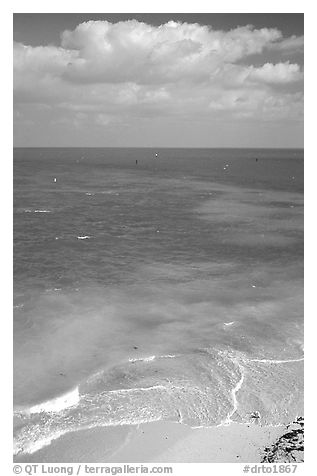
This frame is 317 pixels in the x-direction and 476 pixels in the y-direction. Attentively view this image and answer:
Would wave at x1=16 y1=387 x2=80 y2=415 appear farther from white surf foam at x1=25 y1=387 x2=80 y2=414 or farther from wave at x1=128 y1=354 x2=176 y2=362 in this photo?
wave at x1=128 y1=354 x2=176 y2=362

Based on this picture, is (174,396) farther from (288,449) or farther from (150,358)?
(288,449)

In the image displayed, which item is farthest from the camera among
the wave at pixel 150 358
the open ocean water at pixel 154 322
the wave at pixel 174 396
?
the wave at pixel 150 358

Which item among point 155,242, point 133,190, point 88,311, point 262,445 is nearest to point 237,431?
point 262,445

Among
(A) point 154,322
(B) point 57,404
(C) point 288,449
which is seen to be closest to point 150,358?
(A) point 154,322

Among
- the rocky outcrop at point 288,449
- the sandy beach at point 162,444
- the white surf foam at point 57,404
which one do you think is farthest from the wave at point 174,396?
the rocky outcrop at point 288,449

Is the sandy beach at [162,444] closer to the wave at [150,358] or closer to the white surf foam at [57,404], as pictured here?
the white surf foam at [57,404]
